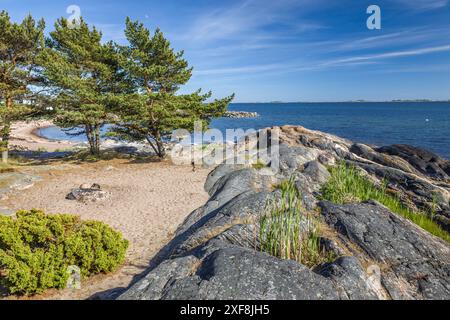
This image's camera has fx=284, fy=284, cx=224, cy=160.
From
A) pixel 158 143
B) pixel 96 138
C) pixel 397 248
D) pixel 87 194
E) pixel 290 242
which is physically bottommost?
pixel 87 194

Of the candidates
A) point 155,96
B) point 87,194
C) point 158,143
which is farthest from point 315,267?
point 158,143

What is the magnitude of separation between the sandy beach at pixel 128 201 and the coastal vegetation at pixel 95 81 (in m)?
3.50

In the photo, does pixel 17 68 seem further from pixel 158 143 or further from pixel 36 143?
pixel 36 143

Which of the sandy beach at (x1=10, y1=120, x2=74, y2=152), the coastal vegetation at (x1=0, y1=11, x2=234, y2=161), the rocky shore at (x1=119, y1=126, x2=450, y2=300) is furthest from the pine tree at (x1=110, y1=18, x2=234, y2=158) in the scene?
the rocky shore at (x1=119, y1=126, x2=450, y2=300)

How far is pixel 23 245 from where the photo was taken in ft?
25.5

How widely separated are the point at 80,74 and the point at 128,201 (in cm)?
1371

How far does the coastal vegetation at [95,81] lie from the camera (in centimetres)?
2075

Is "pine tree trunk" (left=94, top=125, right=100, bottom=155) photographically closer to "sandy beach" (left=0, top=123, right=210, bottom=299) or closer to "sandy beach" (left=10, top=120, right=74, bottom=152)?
"sandy beach" (left=0, top=123, right=210, bottom=299)

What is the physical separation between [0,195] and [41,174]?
181 inches

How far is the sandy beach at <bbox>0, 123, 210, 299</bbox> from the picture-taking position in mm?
8914

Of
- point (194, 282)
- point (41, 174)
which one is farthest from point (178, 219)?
point (41, 174)

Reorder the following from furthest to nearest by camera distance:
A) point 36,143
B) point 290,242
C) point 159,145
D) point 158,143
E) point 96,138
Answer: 1. point 36,143
2. point 96,138
3. point 159,145
4. point 158,143
5. point 290,242

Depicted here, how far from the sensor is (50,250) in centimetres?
755

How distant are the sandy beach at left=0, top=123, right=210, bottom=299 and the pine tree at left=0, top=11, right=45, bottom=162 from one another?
4246 mm
